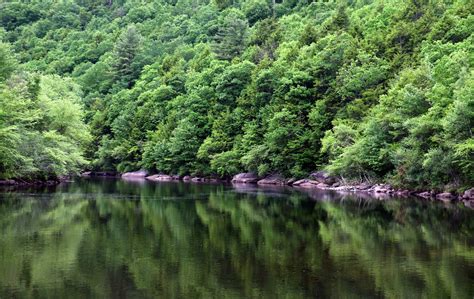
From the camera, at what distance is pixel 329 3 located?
117 metres

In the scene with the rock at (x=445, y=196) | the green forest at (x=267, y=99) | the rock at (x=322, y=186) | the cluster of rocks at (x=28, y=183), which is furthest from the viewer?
the rock at (x=322, y=186)

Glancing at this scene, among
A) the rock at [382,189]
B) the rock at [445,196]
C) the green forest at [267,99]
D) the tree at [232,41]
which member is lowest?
the rock at [445,196]

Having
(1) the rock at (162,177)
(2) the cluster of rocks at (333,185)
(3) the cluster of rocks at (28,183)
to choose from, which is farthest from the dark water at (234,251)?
(1) the rock at (162,177)

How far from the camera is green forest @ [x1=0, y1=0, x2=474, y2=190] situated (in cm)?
5291

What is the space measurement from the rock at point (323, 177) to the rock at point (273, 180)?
14.8ft

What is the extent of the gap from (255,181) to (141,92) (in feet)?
135

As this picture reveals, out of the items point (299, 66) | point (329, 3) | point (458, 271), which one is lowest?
point (458, 271)

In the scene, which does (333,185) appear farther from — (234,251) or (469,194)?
(234,251)

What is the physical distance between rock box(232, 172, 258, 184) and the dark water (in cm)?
3695

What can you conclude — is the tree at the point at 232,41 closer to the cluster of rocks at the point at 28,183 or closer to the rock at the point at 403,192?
the cluster of rocks at the point at 28,183

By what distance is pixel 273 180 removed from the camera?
75812 millimetres

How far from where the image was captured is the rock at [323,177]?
67.3 meters

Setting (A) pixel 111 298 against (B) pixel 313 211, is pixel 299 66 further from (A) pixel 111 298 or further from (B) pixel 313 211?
(A) pixel 111 298

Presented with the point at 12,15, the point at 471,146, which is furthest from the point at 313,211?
the point at 12,15
